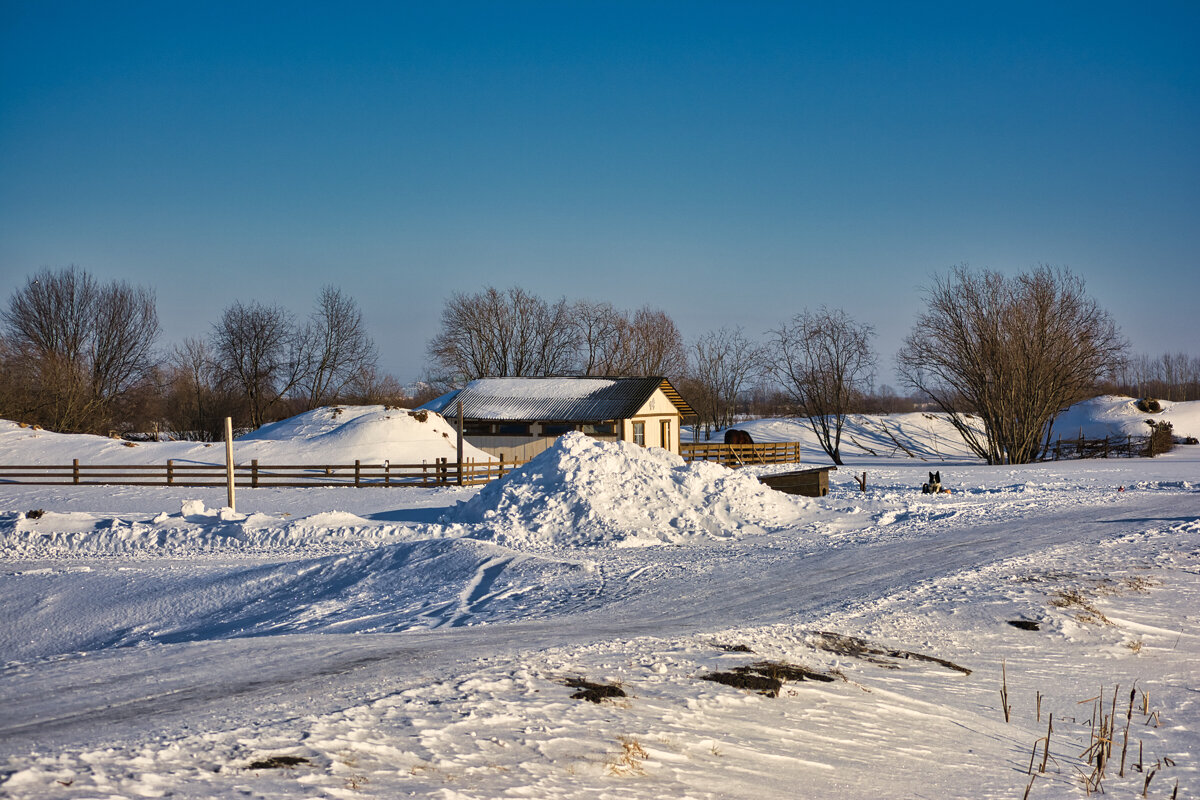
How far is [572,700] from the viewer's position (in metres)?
7.08

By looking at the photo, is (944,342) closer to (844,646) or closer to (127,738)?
(844,646)

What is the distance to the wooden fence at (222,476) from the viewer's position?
108 ft

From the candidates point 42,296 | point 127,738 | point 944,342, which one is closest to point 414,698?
point 127,738

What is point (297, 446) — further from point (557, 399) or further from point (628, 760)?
point (628, 760)

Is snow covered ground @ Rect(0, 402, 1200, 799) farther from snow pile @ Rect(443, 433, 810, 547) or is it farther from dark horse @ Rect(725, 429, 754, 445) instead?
dark horse @ Rect(725, 429, 754, 445)

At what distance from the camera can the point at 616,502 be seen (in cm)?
1994

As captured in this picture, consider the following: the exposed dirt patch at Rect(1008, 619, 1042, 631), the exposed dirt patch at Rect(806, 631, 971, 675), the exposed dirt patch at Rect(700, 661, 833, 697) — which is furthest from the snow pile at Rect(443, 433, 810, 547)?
the exposed dirt patch at Rect(700, 661, 833, 697)

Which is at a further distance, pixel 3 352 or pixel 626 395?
pixel 3 352

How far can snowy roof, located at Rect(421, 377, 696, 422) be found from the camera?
154ft

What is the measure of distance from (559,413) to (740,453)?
393 inches

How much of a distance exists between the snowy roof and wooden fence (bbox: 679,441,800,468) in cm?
400

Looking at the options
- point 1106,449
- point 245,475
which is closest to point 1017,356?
point 1106,449

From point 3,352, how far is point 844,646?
60.4 metres

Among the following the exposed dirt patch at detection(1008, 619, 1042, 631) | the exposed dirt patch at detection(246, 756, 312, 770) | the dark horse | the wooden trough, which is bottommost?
the exposed dirt patch at detection(1008, 619, 1042, 631)
